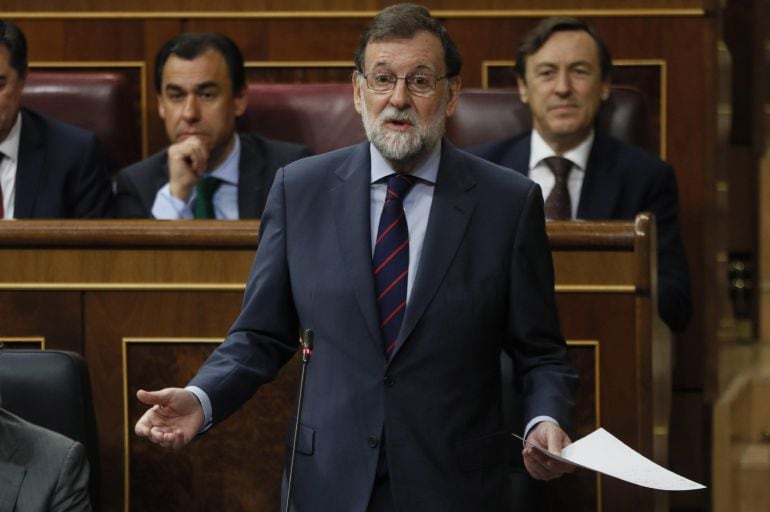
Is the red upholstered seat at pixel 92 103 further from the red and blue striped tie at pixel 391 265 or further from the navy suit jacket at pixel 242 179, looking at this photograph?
the red and blue striped tie at pixel 391 265

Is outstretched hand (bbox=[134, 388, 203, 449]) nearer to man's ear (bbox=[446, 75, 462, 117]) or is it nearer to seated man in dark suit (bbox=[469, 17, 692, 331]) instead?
man's ear (bbox=[446, 75, 462, 117])

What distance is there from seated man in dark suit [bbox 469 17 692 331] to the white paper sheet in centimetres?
54

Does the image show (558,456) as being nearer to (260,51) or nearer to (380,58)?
(380,58)

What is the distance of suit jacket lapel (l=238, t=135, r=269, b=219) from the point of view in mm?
1396

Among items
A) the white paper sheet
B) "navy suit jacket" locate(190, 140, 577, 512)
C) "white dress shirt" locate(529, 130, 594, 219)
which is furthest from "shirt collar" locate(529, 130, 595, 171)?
the white paper sheet

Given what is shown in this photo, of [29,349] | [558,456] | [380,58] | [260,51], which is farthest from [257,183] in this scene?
[558,456]

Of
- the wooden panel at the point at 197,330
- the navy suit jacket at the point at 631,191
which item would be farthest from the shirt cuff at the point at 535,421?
the navy suit jacket at the point at 631,191

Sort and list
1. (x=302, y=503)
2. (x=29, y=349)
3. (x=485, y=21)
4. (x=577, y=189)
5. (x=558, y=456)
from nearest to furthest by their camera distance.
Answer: (x=558, y=456)
(x=302, y=503)
(x=29, y=349)
(x=577, y=189)
(x=485, y=21)

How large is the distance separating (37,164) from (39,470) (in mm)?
555

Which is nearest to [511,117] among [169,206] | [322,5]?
[322,5]

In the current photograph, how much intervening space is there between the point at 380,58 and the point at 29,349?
0.37 metres

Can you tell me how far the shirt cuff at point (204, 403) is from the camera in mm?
810

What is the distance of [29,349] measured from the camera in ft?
3.45

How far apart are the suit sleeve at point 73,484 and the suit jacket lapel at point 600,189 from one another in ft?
1.91
